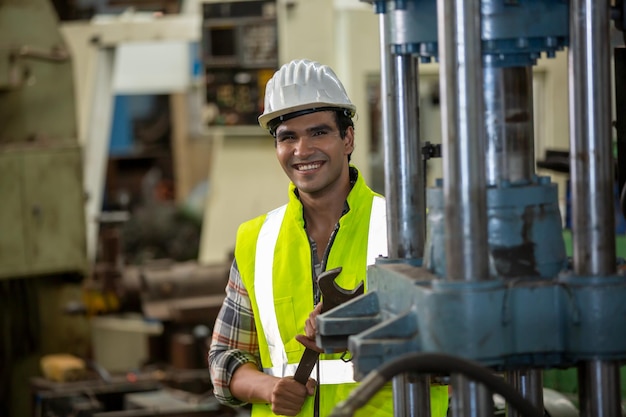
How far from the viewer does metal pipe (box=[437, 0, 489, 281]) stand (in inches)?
42.3

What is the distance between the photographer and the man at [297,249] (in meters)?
1.92

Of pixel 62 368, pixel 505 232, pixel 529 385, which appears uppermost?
pixel 505 232

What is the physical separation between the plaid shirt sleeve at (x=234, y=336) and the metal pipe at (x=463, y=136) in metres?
0.95

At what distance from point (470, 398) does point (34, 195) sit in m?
3.54

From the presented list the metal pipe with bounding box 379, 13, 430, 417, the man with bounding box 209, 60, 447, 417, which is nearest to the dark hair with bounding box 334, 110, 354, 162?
the man with bounding box 209, 60, 447, 417

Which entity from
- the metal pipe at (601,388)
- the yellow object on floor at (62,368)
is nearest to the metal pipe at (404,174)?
the metal pipe at (601,388)

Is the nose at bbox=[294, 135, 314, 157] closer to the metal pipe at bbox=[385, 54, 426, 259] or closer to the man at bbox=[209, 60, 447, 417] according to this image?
the man at bbox=[209, 60, 447, 417]

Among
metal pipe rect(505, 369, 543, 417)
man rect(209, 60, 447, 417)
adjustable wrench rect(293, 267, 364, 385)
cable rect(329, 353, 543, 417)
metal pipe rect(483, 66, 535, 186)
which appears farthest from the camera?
man rect(209, 60, 447, 417)

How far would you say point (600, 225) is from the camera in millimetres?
1118

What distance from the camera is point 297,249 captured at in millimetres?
1974

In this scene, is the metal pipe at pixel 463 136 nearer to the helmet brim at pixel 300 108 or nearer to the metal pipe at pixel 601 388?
the metal pipe at pixel 601 388

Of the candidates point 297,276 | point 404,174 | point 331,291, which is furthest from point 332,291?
point 297,276

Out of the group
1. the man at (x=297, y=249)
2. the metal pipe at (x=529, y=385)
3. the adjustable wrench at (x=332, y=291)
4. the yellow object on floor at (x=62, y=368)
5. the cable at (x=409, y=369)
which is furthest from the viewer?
the yellow object on floor at (x=62, y=368)

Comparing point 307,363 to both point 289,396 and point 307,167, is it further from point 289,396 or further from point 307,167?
point 307,167
